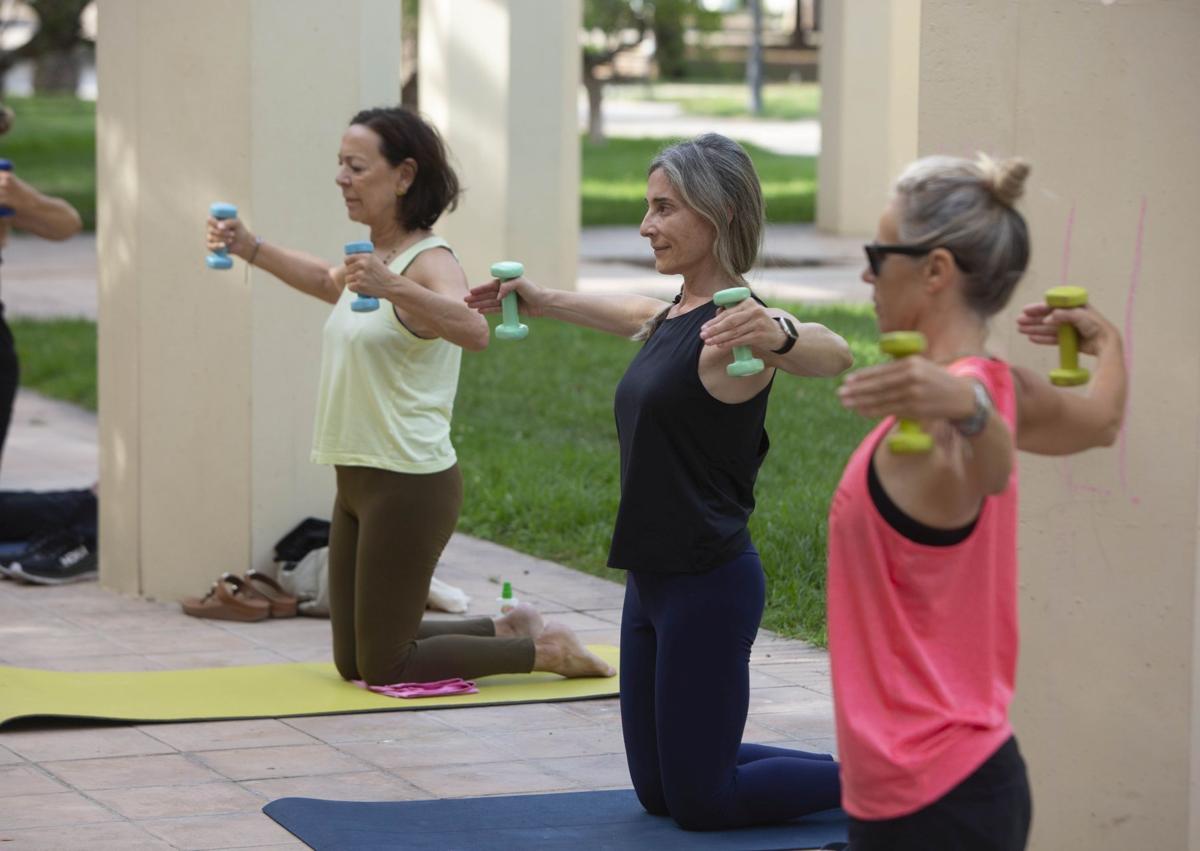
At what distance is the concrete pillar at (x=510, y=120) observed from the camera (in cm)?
1892

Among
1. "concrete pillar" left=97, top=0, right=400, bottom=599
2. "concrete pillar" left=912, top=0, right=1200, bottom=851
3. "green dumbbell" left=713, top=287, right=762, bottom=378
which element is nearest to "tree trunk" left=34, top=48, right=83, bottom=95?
"concrete pillar" left=97, top=0, right=400, bottom=599

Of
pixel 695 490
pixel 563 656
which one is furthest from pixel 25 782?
pixel 695 490

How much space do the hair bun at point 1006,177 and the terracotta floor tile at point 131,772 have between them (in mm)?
3460

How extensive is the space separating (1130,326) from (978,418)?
145cm

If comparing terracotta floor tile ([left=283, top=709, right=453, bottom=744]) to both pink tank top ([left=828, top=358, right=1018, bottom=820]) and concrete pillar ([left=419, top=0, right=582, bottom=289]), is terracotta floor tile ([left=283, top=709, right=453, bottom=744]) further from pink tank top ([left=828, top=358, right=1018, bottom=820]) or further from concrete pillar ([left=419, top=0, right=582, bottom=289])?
concrete pillar ([left=419, top=0, right=582, bottom=289])

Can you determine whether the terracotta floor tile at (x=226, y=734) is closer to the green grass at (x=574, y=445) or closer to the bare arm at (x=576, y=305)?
the bare arm at (x=576, y=305)

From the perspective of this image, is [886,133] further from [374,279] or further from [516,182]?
[374,279]

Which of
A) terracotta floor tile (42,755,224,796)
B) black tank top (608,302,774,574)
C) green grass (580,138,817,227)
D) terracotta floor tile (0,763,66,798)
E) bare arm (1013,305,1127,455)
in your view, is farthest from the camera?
green grass (580,138,817,227)

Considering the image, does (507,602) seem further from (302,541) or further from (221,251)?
(221,251)

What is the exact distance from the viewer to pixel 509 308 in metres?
5.54

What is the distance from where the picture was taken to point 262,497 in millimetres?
8672

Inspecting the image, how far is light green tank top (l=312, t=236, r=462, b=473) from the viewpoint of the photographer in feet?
22.3

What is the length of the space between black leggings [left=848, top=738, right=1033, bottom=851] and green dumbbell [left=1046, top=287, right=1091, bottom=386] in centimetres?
68

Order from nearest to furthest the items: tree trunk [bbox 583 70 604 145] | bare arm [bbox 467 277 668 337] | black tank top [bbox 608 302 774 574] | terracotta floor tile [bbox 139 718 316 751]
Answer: black tank top [bbox 608 302 774 574], bare arm [bbox 467 277 668 337], terracotta floor tile [bbox 139 718 316 751], tree trunk [bbox 583 70 604 145]
